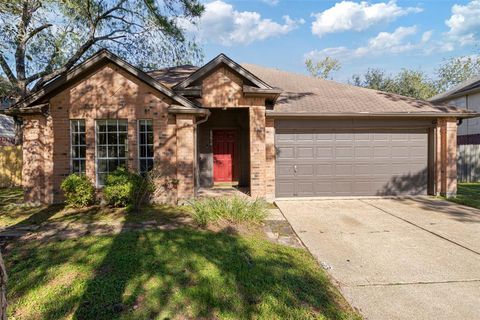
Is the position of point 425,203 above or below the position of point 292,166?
below

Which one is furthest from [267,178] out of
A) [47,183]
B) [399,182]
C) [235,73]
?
[47,183]

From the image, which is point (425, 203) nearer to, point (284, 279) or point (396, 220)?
point (396, 220)

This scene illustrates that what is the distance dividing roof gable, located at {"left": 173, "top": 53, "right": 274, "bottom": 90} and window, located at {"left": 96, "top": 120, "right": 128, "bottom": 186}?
221 cm

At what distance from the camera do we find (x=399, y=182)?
10.3 metres

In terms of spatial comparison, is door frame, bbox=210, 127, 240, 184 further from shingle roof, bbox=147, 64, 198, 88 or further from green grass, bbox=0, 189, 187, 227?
green grass, bbox=0, 189, 187, 227

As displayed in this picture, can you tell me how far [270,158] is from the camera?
32.5 feet

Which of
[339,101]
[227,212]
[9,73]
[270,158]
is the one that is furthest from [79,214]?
[9,73]

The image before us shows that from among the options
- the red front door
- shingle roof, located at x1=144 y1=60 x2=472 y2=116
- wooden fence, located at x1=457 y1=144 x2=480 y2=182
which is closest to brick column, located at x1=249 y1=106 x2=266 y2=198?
shingle roof, located at x1=144 y1=60 x2=472 y2=116

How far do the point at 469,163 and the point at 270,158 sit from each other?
1221 centimetres

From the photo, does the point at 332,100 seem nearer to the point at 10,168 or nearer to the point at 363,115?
the point at 363,115

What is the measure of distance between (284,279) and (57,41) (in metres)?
16.4

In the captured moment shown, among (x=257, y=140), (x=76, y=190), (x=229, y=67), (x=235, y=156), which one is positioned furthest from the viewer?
(x=235, y=156)

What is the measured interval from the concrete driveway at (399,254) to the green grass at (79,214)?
11.0 feet

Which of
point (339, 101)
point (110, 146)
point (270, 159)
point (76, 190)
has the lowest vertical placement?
point (76, 190)
